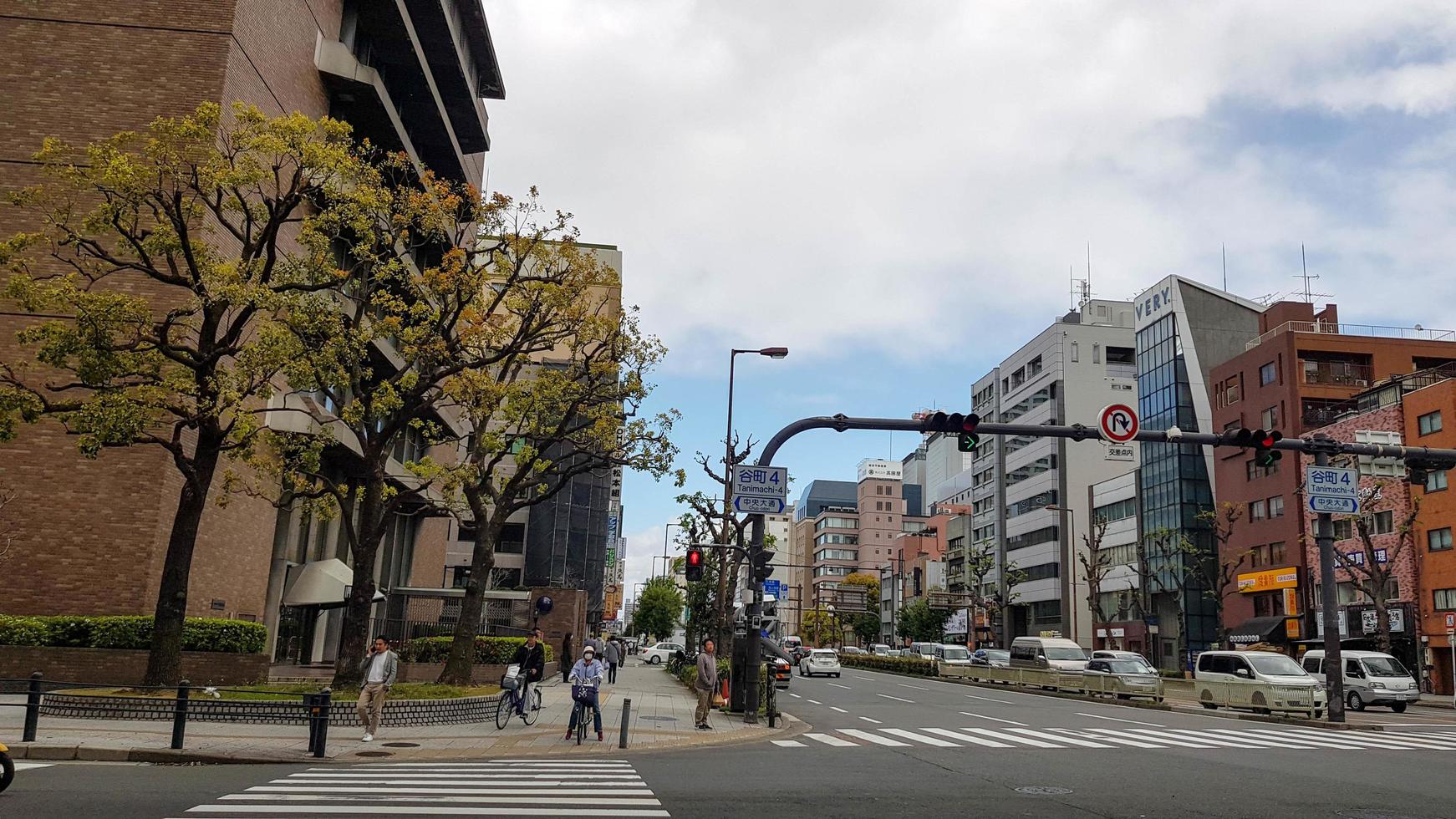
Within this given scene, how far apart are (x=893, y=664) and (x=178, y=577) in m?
51.9

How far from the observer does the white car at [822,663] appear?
56041mm

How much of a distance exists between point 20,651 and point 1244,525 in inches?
2380

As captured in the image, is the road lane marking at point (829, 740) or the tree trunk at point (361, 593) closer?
the road lane marking at point (829, 740)

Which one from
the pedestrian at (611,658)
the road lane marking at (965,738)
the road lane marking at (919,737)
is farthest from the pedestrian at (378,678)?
the pedestrian at (611,658)

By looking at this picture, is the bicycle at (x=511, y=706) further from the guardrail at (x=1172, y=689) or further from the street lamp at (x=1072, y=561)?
the street lamp at (x=1072, y=561)

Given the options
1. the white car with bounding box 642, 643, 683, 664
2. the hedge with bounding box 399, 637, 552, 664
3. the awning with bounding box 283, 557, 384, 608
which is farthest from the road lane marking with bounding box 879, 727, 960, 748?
the white car with bounding box 642, 643, 683, 664

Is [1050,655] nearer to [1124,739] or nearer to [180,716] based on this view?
[1124,739]

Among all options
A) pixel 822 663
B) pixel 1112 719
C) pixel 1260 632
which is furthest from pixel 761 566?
pixel 1260 632

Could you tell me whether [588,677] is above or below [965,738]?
above

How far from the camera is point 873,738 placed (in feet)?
65.6

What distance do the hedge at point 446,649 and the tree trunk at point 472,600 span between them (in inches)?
296

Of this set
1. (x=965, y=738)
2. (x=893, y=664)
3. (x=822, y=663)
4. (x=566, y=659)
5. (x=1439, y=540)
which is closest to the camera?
(x=965, y=738)

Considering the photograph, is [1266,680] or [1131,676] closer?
[1266,680]

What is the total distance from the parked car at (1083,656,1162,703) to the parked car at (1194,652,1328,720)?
141 inches
